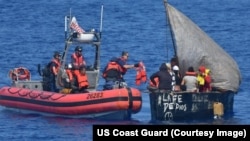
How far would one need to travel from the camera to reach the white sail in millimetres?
44781

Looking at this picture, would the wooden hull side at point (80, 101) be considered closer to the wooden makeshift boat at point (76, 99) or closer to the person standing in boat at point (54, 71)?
the wooden makeshift boat at point (76, 99)

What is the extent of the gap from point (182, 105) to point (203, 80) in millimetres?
1091

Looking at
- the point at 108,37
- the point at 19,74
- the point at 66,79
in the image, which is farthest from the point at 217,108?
the point at 108,37

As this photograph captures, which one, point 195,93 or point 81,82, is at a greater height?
point 81,82

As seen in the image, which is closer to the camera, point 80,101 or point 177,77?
point 80,101

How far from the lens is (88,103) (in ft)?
142

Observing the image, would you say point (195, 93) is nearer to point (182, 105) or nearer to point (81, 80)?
point (182, 105)

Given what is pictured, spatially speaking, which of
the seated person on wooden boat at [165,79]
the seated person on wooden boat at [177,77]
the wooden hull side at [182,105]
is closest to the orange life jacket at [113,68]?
the seated person on wooden boat at [165,79]

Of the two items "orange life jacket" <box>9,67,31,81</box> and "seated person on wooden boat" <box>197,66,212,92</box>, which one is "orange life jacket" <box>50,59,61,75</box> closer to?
"orange life jacket" <box>9,67,31,81</box>

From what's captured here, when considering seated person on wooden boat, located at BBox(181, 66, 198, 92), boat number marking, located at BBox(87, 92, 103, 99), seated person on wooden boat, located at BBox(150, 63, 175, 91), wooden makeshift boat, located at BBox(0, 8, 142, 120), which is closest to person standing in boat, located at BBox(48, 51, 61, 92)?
wooden makeshift boat, located at BBox(0, 8, 142, 120)

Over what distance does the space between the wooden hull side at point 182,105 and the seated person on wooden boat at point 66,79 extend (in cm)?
259

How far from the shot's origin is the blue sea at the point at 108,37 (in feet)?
142

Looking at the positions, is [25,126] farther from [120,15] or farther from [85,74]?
[120,15]

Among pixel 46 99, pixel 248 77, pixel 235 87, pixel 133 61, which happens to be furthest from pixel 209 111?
pixel 133 61
